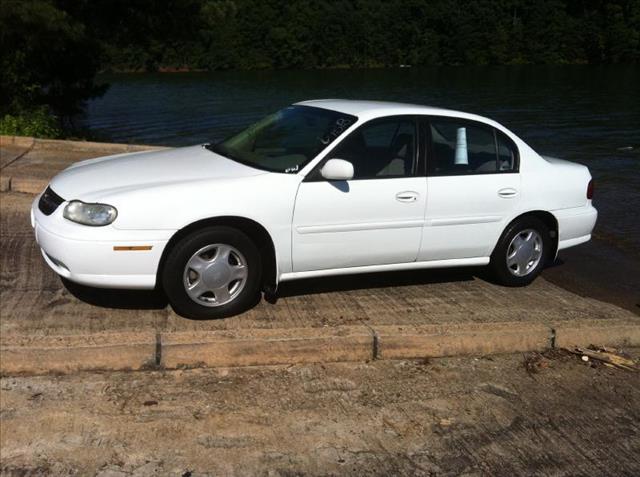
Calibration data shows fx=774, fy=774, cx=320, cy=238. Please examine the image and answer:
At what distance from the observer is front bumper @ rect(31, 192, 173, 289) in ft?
15.4

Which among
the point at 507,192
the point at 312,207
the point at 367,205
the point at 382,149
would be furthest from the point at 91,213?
the point at 507,192

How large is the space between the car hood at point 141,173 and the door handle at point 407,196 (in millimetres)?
1005

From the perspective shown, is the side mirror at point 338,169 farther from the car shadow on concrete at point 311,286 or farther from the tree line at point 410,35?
the tree line at point 410,35

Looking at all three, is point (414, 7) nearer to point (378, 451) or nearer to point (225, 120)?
point (225, 120)

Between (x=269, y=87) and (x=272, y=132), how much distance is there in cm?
4822

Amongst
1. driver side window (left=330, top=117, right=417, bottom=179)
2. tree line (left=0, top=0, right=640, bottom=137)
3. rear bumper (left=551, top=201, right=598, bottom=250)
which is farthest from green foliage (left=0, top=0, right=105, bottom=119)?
tree line (left=0, top=0, right=640, bottom=137)

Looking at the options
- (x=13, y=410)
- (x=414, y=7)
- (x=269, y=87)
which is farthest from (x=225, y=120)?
(x=414, y=7)

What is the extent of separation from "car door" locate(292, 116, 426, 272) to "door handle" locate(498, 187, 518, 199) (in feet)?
2.35

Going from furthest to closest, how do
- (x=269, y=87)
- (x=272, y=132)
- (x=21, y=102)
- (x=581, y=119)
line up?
(x=269, y=87) < (x=581, y=119) < (x=21, y=102) < (x=272, y=132)

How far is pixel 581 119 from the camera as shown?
96.4 feet

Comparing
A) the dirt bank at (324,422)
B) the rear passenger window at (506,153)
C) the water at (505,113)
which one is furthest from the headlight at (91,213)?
the water at (505,113)

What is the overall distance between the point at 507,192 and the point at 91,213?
3.13 meters

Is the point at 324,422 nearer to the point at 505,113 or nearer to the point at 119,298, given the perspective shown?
the point at 119,298

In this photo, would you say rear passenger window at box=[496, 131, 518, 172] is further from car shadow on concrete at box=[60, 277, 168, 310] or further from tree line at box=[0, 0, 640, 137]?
tree line at box=[0, 0, 640, 137]
